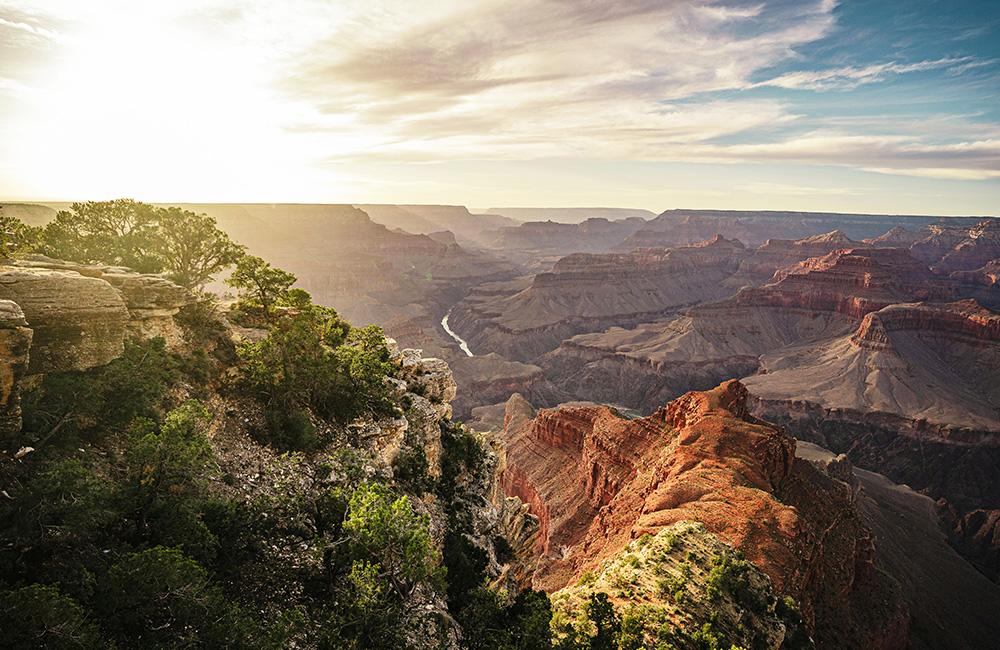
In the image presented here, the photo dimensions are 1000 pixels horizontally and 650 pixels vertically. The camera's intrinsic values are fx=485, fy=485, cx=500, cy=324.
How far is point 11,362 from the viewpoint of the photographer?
17.2 m

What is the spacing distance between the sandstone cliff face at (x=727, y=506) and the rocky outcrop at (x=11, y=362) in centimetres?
3787

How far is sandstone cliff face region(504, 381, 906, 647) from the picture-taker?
3544 cm

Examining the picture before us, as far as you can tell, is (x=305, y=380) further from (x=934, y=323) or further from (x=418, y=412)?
(x=934, y=323)

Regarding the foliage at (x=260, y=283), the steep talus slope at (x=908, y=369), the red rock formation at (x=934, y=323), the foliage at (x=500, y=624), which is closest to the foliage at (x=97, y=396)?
the foliage at (x=260, y=283)

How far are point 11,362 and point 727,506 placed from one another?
42.2 m

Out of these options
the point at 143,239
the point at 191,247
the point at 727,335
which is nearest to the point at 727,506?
the point at 191,247

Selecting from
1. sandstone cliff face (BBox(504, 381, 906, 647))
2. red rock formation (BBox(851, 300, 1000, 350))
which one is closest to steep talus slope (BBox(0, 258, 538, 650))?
sandstone cliff face (BBox(504, 381, 906, 647))

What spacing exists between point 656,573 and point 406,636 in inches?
699

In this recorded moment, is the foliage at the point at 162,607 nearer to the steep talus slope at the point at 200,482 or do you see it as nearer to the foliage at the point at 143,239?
the steep talus slope at the point at 200,482

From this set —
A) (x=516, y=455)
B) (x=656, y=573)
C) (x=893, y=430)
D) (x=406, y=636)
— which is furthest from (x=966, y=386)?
(x=406, y=636)

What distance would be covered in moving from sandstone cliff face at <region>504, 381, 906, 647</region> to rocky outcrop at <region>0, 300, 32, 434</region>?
37870 mm

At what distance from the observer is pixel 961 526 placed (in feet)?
269

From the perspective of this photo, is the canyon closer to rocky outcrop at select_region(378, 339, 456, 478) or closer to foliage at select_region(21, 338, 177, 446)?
rocky outcrop at select_region(378, 339, 456, 478)

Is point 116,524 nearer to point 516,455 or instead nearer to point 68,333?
point 68,333
